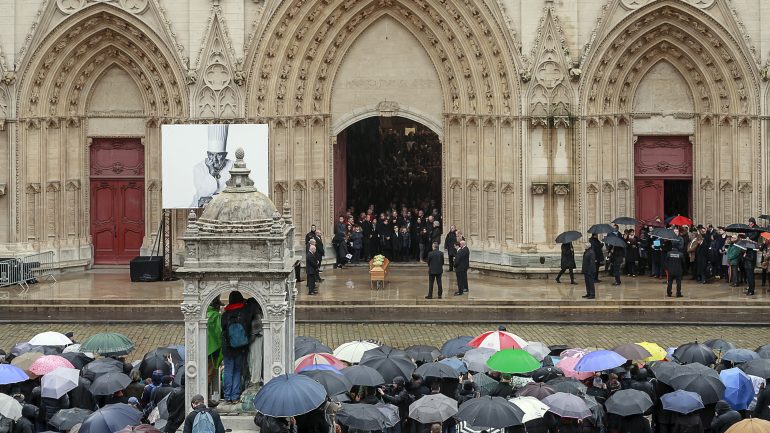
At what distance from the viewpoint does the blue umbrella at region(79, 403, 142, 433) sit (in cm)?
1576

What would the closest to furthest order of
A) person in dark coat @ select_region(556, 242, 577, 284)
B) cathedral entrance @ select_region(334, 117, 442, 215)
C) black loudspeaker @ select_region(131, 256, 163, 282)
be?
person in dark coat @ select_region(556, 242, 577, 284) < black loudspeaker @ select_region(131, 256, 163, 282) < cathedral entrance @ select_region(334, 117, 442, 215)

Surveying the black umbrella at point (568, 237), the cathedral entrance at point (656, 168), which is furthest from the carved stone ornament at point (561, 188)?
the black umbrella at point (568, 237)

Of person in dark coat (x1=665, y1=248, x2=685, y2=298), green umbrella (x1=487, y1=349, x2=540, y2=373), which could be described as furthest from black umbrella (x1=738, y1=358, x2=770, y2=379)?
person in dark coat (x1=665, y1=248, x2=685, y2=298)

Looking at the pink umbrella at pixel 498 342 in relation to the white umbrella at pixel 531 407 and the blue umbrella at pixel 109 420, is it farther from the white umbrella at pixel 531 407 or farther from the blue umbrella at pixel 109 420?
the blue umbrella at pixel 109 420

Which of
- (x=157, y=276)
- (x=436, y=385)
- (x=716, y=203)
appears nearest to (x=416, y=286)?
(x=157, y=276)

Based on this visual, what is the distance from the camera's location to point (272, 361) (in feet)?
55.2

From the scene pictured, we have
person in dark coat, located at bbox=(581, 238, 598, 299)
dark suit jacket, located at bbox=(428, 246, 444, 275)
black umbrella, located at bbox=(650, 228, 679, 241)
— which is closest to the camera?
person in dark coat, located at bbox=(581, 238, 598, 299)

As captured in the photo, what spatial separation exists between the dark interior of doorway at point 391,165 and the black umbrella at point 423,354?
24094 mm

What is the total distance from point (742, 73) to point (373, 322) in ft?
48.2

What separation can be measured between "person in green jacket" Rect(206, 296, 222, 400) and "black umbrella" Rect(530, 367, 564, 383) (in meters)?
4.90

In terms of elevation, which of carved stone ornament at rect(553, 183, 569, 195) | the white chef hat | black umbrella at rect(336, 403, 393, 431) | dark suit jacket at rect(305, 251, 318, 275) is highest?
the white chef hat

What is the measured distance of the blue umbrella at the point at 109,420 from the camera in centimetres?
1576

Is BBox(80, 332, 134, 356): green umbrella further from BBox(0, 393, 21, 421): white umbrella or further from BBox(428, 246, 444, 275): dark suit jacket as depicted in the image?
BBox(428, 246, 444, 275): dark suit jacket

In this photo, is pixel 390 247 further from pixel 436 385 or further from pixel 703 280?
pixel 436 385
